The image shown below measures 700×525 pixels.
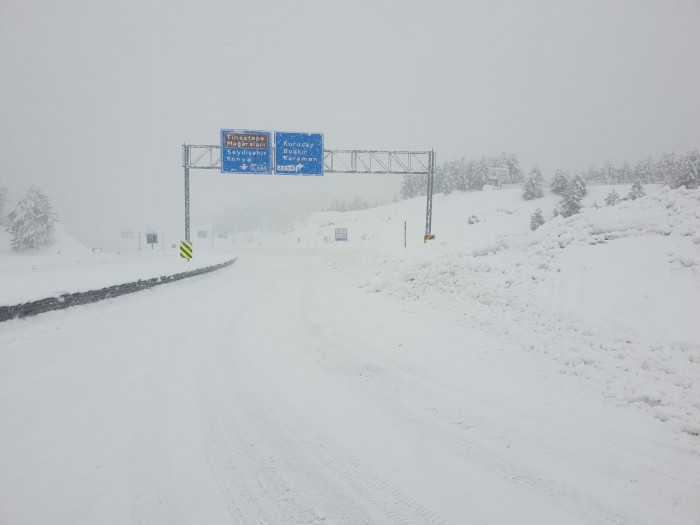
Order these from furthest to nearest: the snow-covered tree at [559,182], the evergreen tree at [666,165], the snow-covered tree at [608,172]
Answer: the snow-covered tree at [608,172] → the evergreen tree at [666,165] → the snow-covered tree at [559,182]

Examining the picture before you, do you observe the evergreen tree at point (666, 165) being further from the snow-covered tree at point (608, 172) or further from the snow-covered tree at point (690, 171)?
the snow-covered tree at point (690, 171)

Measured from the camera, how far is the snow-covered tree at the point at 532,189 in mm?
63375

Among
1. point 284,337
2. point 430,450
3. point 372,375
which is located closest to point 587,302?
point 372,375

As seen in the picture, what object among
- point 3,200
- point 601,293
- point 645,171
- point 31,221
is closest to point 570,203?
point 645,171

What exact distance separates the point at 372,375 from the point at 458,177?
269 feet

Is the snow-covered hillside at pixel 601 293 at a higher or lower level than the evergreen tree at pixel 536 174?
lower

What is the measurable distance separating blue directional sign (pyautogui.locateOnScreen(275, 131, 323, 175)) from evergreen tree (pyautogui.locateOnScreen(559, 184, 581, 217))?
42866 mm

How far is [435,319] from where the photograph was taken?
25.4ft

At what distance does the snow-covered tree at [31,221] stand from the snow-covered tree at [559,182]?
91.1 m

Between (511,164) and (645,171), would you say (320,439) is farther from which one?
(511,164)

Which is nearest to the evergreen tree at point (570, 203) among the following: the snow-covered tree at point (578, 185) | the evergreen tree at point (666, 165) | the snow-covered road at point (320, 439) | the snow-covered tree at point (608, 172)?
the snow-covered tree at point (578, 185)

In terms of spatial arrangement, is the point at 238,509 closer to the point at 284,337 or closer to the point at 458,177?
the point at 284,337

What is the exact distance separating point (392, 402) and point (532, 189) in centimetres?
7023

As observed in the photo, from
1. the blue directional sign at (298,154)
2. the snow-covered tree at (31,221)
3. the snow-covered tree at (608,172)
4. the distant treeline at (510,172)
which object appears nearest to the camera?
the blue directional sign at (298,154)
